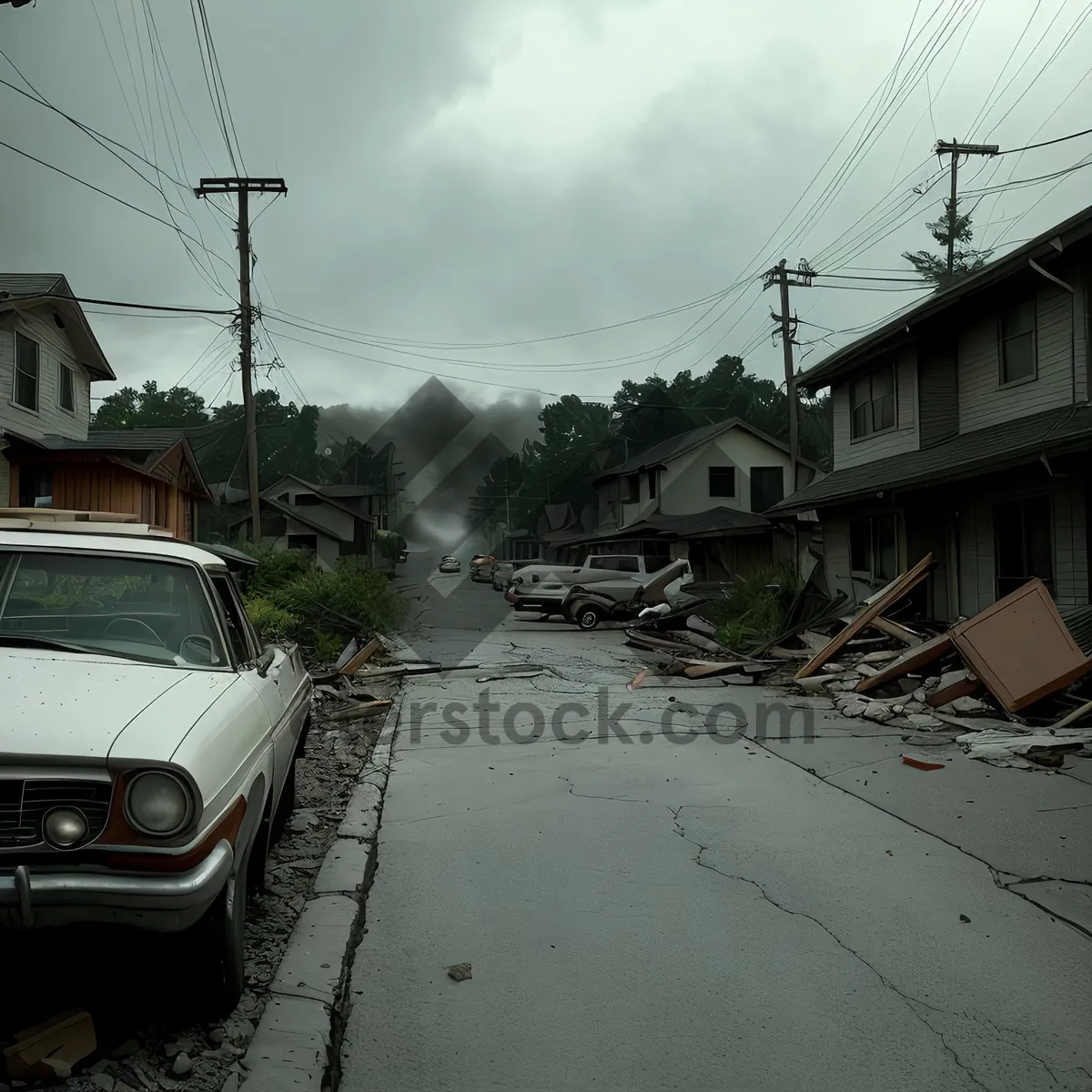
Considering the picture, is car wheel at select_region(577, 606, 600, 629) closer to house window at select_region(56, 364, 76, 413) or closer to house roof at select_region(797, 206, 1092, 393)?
house roof at select_region(797, 206, 1092, 393)

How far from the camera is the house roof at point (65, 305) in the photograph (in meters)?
22.2

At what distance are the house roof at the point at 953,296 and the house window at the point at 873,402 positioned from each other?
1.35 ft

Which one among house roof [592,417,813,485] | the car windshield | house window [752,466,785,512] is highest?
house roof [592,417,813,485]

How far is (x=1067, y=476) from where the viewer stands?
501 inches

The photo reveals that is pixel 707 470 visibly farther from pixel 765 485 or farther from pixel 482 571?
pixel 482 571

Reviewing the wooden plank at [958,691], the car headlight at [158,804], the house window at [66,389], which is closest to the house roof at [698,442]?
the house window at [66,389]

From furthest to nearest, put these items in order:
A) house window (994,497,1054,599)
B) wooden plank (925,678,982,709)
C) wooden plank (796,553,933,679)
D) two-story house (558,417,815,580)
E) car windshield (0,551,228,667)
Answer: two-story house (558,417,815,580)
house window (994,497,1054,599)
wooden plank (796,553,933,679)
wooden plank (925,678,982,709)
car windshield (0,551,228,667)

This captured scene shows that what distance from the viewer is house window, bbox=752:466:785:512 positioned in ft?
150

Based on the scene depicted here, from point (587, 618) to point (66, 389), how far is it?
15759 millimetres

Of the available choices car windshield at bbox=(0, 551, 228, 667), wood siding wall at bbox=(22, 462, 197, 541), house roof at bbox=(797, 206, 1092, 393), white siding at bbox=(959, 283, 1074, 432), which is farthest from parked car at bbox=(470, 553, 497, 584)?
car windshield at bbox=(0, 551, 228, 667)

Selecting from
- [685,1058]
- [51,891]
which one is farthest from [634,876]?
[51,891]

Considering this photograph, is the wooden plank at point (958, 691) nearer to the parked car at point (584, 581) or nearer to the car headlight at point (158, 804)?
the car headlight at point (158, 804)

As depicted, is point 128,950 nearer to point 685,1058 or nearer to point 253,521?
point 685,1058

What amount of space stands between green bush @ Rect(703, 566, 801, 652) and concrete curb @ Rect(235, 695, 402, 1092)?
37.4 ft
